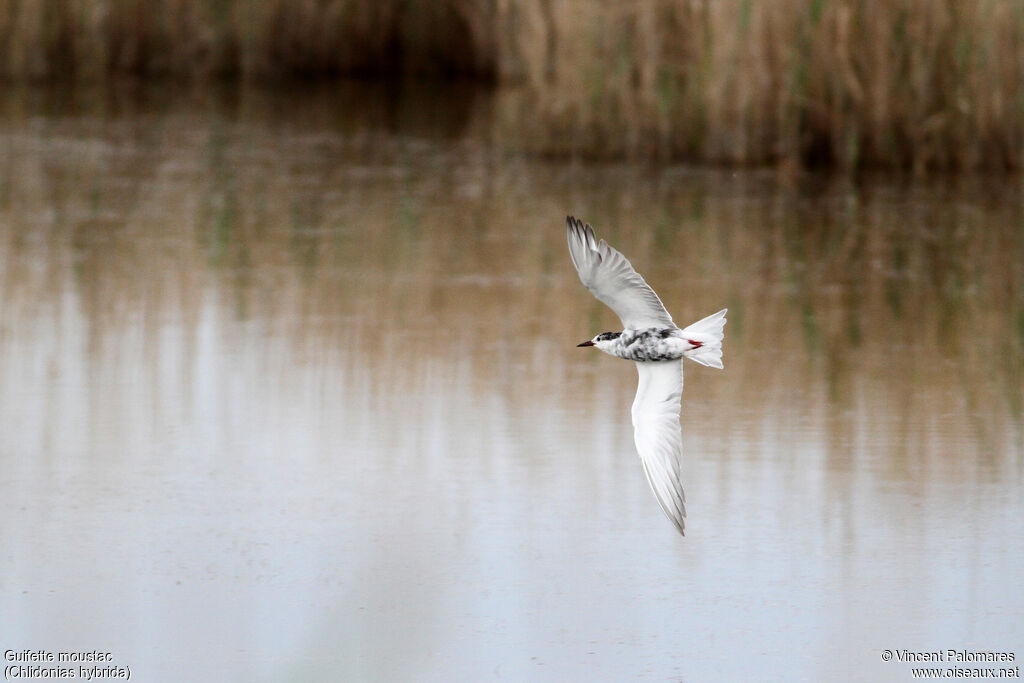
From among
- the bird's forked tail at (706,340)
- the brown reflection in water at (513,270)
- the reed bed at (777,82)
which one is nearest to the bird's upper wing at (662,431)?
the bird's forked tail at (706,340)

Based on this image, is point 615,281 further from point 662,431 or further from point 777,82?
point 777,82

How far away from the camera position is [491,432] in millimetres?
4562

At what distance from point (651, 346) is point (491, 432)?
1.26m

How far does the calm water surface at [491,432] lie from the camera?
3408mm

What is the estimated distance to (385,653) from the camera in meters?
3.30

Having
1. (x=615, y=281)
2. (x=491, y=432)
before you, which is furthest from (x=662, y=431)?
(x=491, y=432)

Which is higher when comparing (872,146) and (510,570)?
(872,146)

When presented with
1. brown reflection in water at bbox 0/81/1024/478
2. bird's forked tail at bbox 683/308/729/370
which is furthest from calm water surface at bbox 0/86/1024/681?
bird's forked tail at bbox 683/308/729/370

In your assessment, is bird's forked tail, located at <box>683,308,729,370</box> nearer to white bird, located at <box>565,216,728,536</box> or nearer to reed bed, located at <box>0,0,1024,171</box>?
white bird, located at <box>565,216,728,536</box>

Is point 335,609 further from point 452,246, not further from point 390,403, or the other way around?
point 452,246

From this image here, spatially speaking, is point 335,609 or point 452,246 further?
point 452,246

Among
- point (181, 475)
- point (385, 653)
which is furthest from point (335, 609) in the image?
point (181, 475)

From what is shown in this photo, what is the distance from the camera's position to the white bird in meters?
3.30

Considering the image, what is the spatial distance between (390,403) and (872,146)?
3.94 metres
